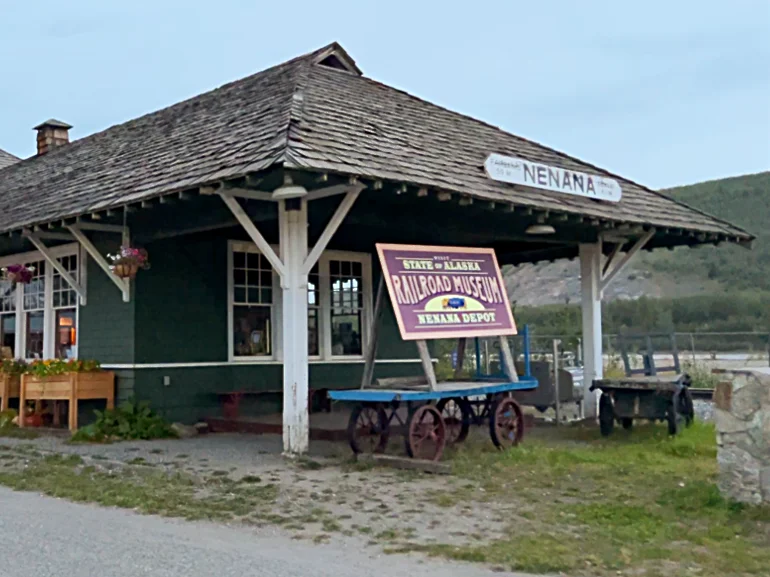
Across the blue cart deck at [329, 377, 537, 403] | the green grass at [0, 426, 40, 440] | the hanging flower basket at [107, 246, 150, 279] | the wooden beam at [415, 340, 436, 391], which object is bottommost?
the green grass at [0, 426, 40, 440]

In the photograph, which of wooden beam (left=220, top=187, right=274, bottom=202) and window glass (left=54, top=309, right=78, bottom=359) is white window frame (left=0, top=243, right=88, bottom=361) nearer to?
window glass (left=54, top=309, right=78, bottom=359)

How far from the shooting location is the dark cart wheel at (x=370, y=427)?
399 inches

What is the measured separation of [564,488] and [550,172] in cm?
542

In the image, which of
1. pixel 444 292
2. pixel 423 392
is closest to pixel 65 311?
pixel 444 292

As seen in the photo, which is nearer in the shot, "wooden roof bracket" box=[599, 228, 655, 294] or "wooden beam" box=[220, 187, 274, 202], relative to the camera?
"wooden beam" box=[220, 187, 274, 202]

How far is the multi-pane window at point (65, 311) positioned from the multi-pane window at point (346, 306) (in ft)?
13.4

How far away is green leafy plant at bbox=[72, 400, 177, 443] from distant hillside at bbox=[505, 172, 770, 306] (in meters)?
41.2

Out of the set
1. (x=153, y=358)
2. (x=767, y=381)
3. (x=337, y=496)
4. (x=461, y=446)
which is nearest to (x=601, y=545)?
(x=767, y=381)

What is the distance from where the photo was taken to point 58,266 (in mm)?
13531

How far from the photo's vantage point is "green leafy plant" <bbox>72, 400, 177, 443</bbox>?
40.1ft

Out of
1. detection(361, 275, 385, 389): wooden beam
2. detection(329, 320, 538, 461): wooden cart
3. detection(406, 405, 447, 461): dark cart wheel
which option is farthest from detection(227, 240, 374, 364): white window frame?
detection(406, 405, 447, 461): dark cart wheel

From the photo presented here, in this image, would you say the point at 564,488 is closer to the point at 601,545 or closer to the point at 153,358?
the point at 601,545

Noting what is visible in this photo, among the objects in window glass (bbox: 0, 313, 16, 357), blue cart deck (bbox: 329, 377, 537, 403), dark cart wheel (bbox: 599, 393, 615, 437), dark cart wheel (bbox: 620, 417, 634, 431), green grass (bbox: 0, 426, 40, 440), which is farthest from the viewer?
window glass (bbox: 0, 313, 16, 357)

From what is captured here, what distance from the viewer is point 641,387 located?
11.6m
